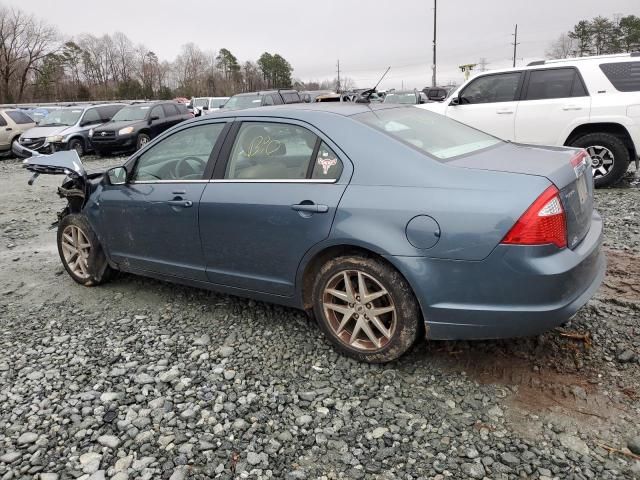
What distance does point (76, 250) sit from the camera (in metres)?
4.77

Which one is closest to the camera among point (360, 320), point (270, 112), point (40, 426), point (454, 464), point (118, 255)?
point (454, 464)

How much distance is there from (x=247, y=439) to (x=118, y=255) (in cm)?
239

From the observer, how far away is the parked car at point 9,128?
55.5ft

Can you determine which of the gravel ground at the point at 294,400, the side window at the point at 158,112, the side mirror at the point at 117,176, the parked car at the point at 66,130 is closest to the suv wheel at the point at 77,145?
the parked car at the point at 66,130

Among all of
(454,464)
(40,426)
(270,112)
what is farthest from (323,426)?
(270,112)

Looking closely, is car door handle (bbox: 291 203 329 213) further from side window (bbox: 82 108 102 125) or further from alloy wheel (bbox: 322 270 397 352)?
side window (bbox: 82 108 102 125)

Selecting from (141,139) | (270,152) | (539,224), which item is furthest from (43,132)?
(539,224)

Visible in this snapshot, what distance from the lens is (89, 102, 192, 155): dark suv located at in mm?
15438

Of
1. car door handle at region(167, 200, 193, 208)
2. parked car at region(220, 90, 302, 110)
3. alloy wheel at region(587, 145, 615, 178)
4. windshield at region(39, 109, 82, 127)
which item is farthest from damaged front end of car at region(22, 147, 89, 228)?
windshield at region(39, 109, 82, 127)

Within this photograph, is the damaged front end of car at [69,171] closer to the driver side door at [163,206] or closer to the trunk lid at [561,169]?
the driver side door at [163,206]

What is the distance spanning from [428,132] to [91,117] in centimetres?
1623

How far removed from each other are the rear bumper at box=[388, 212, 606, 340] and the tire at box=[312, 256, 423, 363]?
0.36ft

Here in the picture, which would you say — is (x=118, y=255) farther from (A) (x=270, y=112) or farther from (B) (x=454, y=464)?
(B) (x=454, y=464)

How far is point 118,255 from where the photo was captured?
4355 mm
